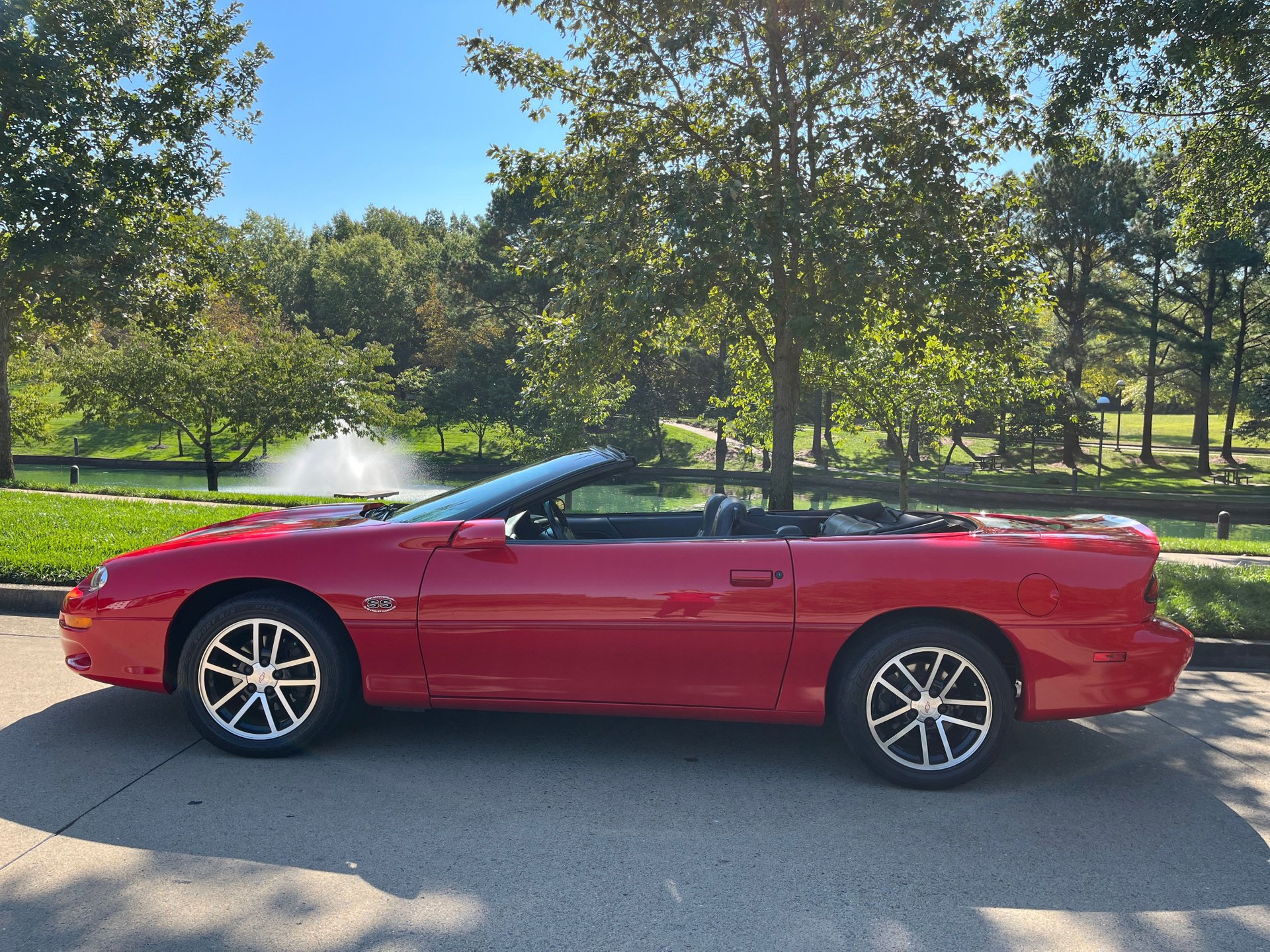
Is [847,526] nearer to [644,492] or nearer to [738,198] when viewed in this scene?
[738,198]

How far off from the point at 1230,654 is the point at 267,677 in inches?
238

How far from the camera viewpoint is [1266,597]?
7570 millimetres

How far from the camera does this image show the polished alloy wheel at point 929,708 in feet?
12.6

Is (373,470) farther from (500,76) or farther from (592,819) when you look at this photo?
(592,819)

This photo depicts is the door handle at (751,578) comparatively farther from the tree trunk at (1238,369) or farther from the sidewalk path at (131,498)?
the tree trunk at (1238,369)

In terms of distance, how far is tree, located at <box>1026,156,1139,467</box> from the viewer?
36.6 metres

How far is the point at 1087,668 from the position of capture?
3.88 meters

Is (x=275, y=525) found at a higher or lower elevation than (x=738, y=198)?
lower

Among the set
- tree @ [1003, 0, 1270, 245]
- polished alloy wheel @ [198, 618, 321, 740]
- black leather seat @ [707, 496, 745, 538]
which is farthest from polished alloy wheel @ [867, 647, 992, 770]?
tree @ [1003, 0, 1270, 245]

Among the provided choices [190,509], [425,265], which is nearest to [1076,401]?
[190,509]

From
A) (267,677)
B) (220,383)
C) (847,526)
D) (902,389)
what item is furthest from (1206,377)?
(267,677)

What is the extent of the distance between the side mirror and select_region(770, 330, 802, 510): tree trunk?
6988mm

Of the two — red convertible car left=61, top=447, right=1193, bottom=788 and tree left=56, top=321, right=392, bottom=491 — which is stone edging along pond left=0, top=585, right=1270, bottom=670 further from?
tree left=56, top=321, right=392, bottom=491

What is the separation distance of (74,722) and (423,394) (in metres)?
33.8
